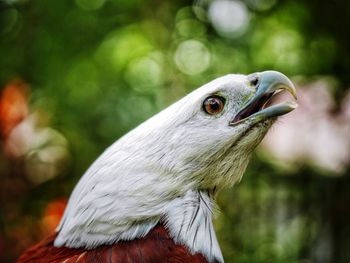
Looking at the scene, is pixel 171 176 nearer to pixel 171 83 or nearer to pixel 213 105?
pixel 213 105

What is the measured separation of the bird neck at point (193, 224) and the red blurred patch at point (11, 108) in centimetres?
265

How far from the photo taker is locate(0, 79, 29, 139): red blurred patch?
4.73 m

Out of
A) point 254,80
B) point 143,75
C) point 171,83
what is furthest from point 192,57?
point 254,80

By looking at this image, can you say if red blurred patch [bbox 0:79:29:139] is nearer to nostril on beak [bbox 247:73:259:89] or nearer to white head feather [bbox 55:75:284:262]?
white head feather [bbox 55:75:284:262]

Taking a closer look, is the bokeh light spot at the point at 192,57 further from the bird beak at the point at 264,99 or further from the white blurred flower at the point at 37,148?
the bird beak at the point at 264,99

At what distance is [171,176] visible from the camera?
95.1 inches

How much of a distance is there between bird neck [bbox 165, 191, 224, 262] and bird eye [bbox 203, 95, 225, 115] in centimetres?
35

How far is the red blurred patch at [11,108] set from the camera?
15.5 feet

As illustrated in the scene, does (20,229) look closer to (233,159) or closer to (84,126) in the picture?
(84,126)

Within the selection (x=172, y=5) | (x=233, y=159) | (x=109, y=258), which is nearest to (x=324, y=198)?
(x=172, y=5)

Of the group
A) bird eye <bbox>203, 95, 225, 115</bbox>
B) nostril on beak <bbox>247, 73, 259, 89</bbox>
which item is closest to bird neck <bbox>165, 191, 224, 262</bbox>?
bird eye <bbox>203, 95, 225, 115</bbox>

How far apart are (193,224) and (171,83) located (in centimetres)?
290

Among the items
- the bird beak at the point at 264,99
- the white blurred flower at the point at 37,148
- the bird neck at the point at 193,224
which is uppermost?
the bird beak at the point at 264,99

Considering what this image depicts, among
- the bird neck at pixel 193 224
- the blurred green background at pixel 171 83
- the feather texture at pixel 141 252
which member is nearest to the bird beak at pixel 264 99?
the bird neck at pixel 193 224
